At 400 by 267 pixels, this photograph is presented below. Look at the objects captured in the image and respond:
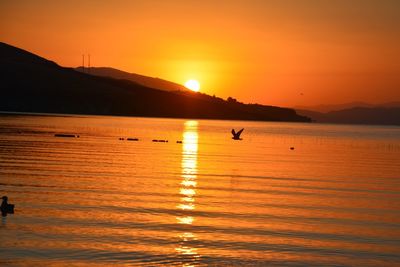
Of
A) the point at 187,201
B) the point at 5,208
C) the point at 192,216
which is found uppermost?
the point at 5,208

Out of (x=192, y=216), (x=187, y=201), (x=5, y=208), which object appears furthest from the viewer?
(x=187, y=201)

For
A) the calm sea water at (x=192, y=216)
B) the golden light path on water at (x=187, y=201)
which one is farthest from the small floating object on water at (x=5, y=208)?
the golden light path on water at (x=187, y=201)

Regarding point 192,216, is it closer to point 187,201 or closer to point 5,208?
point 187,201

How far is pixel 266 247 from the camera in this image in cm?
2353

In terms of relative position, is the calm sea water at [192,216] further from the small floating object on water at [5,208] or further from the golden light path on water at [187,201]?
the small floating object on water at [5,208]

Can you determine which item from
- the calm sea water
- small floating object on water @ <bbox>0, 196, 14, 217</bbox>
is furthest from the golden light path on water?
small floating object on water @ <bbox>0, 196, 14, 217</bbox>

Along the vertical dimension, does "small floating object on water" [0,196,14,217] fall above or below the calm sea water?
above

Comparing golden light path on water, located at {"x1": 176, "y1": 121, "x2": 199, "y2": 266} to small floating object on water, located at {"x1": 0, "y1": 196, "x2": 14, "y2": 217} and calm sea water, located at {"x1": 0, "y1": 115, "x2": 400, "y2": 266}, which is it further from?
small floating object on water, located at {"x1": 0, "y1": 196, "x2": 14, "y2": 217}

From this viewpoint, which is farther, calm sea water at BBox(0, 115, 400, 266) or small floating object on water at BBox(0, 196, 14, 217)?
small floating object on water at BBox(0, 196, 14, 217)

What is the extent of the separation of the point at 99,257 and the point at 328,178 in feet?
103

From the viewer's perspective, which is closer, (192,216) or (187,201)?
(192,216)

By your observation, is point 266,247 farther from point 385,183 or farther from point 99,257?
point 385,183

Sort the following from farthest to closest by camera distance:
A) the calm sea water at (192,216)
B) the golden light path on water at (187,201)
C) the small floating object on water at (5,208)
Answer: the small floating object on water at (5,208), the golden light path on water at (187,201), the calm sea water at (192,216)

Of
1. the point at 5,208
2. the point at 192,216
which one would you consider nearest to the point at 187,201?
the point at 192,216
